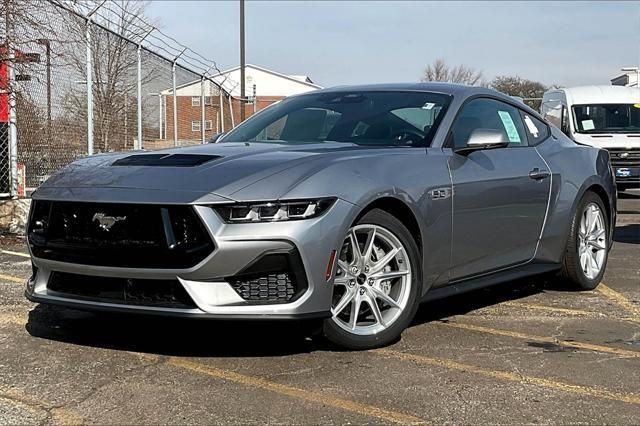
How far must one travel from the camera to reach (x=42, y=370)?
377 centimetres

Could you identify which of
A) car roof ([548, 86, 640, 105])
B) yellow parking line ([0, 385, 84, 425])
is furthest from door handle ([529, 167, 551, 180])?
car roof ([548, 86, 640, 105])

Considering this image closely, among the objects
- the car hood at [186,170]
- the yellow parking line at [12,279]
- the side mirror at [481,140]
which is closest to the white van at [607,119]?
the side mirror at [481,140]

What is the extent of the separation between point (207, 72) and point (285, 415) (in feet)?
50.4

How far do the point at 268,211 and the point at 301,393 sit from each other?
0.83 m

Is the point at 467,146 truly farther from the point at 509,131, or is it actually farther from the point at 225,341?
the point at 225,341

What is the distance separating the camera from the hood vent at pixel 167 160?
13.2 feet

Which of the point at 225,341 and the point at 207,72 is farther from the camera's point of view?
the point at 207,72

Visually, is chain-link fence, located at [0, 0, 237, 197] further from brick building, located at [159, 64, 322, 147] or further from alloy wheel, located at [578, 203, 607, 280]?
alloy wheel, located at [578, 203, 607, 280]

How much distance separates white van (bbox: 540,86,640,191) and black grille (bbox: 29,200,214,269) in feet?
46.4

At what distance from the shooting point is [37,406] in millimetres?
3271

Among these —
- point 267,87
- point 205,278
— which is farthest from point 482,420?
point 267,87

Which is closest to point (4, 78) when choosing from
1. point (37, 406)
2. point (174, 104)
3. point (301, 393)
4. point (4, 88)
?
point (4, 88)

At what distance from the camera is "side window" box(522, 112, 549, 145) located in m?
5.66

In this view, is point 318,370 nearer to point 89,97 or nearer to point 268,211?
point 268,211
